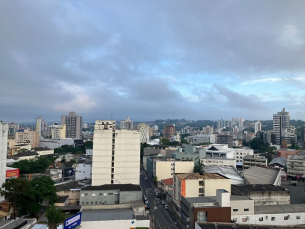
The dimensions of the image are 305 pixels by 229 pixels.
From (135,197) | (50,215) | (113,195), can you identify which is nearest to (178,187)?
(135,197)

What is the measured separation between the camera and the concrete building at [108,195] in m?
31.5

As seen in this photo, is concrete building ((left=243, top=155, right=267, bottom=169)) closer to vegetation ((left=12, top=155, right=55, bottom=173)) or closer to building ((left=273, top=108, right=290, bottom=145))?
vegetation ((left=12, top=155, right=55, bottom=173))

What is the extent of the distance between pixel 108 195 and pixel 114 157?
24.7ft

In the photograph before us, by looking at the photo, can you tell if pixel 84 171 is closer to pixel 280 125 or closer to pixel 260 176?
pixel 260 176

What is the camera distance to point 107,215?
971 inches

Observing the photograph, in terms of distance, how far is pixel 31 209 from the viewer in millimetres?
27297

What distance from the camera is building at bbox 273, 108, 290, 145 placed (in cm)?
11368

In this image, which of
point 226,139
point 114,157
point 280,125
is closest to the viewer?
point 114,157

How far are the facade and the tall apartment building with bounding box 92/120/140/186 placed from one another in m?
8.06

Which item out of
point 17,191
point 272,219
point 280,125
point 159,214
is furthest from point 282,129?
point 17,191

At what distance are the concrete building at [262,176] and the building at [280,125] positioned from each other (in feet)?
243

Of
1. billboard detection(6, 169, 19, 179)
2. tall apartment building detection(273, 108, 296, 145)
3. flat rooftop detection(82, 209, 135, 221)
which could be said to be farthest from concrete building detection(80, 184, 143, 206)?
tall apartment building detection(273, 108, 296, 145)

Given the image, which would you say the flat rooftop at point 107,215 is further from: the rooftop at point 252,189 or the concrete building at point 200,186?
the rooftop at point 252,189

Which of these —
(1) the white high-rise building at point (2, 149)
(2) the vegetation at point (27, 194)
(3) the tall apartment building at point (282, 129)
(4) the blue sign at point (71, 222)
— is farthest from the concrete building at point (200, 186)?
(3) the tall apartment building at point (282, 129)
